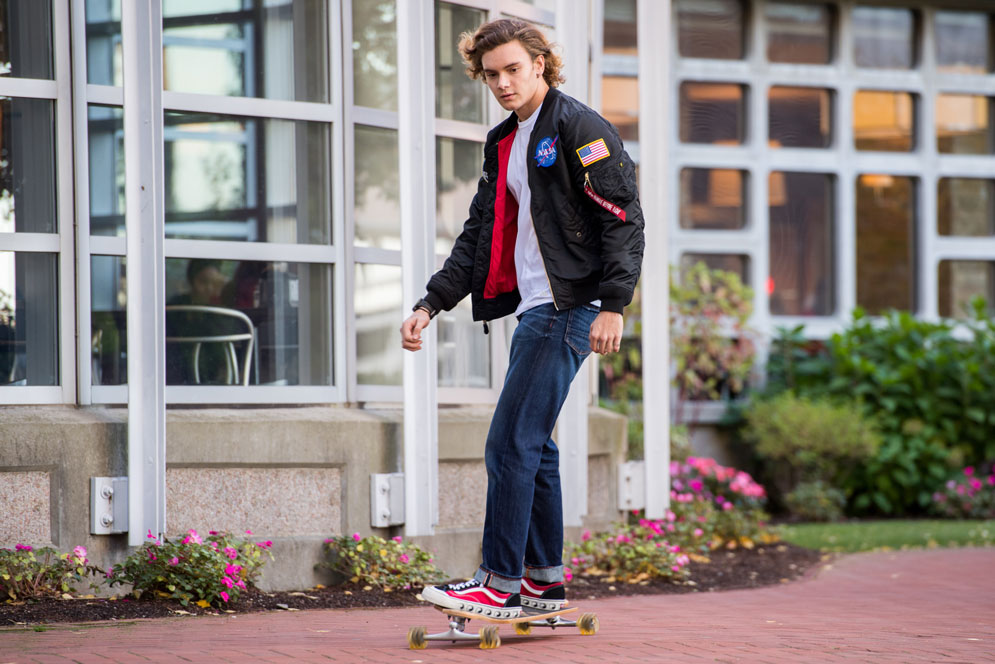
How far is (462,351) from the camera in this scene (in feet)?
20.1

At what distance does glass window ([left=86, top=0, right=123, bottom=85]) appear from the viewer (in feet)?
17.1

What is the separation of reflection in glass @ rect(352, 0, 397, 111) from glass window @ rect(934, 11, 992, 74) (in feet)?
22.5

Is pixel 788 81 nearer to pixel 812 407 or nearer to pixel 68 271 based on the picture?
pixel 812 407

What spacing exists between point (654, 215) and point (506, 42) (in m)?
3.03

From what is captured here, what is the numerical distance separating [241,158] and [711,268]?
590cm

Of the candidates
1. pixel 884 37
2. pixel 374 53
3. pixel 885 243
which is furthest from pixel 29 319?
pixel 884 37

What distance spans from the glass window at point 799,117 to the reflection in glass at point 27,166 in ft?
23.3

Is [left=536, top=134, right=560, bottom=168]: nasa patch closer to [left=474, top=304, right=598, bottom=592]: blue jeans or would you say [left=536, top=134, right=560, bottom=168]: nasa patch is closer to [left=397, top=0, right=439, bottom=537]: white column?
[left=474, top=304, right=598, bottom=592]: blue jeans

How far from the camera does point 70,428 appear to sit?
493 centimetres

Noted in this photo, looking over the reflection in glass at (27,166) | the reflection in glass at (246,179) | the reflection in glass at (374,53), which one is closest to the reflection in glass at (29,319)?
the reflection in glass at (27,166)

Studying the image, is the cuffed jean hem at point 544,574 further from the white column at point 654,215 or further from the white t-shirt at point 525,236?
the white column at point 654,215

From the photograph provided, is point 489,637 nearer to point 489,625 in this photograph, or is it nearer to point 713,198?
point 489,625

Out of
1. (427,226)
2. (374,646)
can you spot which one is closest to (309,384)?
(427,226)

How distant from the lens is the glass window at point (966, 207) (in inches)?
448
